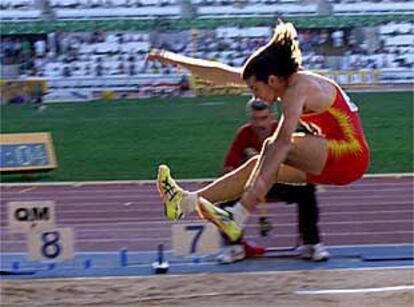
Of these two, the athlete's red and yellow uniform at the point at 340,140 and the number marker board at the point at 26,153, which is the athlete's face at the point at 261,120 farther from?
the number marker board at the point at 26,153

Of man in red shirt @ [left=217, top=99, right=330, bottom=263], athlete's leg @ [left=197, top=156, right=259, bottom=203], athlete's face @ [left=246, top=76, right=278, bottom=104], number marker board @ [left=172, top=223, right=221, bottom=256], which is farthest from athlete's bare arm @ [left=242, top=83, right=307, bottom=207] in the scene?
man in red shirt @ [left=217, top=99, right=330, bottom=263]

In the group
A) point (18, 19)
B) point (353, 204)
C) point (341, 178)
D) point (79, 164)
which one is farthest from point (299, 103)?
point (18, 19)

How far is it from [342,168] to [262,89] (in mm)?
529

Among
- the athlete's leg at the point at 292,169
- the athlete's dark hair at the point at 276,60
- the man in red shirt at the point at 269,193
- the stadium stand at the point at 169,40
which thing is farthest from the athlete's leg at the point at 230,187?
the stadium stand at the point at 169,40

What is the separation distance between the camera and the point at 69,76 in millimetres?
35375

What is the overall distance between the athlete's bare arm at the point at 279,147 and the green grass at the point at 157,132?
382 inches

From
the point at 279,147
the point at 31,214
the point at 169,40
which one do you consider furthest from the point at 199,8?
the point at 279,147

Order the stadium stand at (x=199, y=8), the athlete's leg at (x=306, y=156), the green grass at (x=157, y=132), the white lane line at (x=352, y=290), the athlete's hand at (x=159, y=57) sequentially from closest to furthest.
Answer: the athlete's leg at (x=306, y=156)
the athlete's hand at (x=159, y=57)
the white lane line at (x=352, y=290)
the green grass at (x=157, y=132)
the stadium stand at (x=199, y=8)

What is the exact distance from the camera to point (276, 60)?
15.7 feet

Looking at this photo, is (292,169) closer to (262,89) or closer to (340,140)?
(340,140)

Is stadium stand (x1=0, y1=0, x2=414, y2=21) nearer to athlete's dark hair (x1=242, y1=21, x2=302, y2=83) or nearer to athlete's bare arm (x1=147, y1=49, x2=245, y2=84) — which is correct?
athlete's bare arm (x1=147, y1=49, x2=245, y2=84)

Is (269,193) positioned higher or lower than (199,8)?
lower

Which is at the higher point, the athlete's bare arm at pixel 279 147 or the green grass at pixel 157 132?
the athlete's bare arm at pixel 279 147

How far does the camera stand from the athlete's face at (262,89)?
4793 mm
